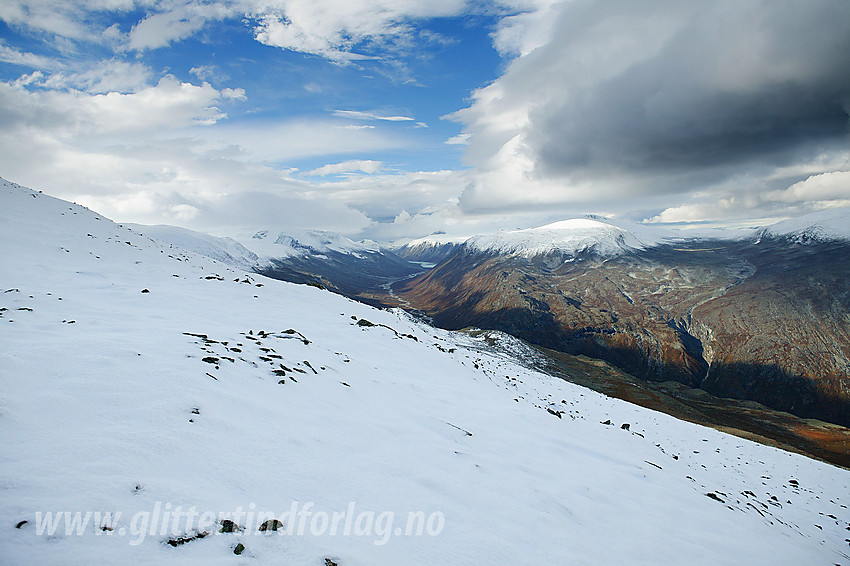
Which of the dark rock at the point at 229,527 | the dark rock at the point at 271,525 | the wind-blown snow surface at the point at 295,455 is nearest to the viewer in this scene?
the dark rock at the point at 229,527

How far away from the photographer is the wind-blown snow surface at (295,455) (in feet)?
15.4

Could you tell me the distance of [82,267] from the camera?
830 inches

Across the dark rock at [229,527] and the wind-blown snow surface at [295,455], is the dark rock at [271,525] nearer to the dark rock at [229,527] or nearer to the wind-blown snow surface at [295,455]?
the wind-blown snow surface at [295,455]

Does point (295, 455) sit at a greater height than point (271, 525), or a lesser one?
greater

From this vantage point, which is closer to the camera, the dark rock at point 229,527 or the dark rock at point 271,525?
the dark rock at point 229,527

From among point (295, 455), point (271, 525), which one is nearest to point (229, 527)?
point (271, 525)

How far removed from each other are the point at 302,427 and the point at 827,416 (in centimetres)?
24945

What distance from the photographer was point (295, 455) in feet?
22.4

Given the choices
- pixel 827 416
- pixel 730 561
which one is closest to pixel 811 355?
pixel 827 416

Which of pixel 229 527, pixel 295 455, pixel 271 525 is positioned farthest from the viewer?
pixel 295 455

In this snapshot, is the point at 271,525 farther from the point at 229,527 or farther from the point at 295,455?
the point at 295,455

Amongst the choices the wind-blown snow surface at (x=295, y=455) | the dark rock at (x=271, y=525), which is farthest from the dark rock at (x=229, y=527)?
the dark rock at (x=271, y=525)

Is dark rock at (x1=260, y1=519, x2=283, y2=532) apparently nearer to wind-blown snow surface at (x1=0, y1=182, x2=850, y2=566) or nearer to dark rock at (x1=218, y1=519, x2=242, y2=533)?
wind-blown snow surface at (x1=0, y1=182, x2=850, y2=566)

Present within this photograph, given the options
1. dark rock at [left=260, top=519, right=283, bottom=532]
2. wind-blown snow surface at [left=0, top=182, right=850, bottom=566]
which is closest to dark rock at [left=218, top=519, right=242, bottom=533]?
wind-blown snow surface at [left=0, top=182, right=850, bottom=566]
